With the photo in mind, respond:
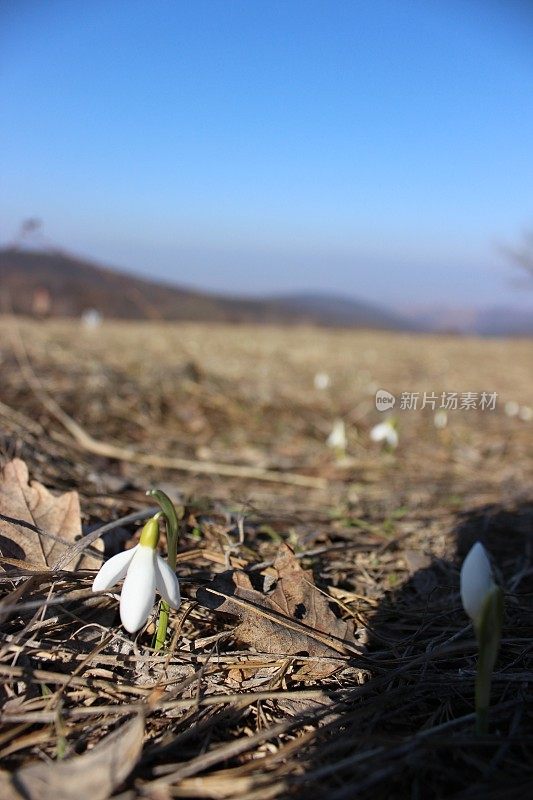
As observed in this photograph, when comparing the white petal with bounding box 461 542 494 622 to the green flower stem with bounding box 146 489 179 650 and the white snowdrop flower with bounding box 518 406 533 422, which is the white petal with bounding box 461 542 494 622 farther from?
the white snowdrop flower with bounding box 518 406 533 422

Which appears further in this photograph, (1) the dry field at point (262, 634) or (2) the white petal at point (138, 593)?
(2) the white petal at point (138, 593)

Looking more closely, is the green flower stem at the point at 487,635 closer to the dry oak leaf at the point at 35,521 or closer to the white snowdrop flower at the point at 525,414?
the dry oak leaf at the point at 35,521

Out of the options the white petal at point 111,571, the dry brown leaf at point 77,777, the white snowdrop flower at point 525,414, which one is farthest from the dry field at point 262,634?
the white snowdrop flower at point 525,414

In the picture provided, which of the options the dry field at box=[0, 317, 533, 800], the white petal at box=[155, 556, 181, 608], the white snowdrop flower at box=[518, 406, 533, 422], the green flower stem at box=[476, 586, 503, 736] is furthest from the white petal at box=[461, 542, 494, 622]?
the white snowdrop flower at box=[518, 406, 533, 422]

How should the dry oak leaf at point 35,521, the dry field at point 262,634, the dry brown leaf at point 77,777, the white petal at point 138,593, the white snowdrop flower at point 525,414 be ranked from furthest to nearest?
1. the white snowdrop flower at point 525,414
2. the dry oak leaf at point 35,521
3. the white petal at point 138,593
4. the dry field at point 262,634
5. the dry brown leaf at point 77,777

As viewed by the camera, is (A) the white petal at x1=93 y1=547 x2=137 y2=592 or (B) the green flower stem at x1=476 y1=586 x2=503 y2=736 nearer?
(B) the green flower stem at x1=476 y1=586 x2=503 y2=736
